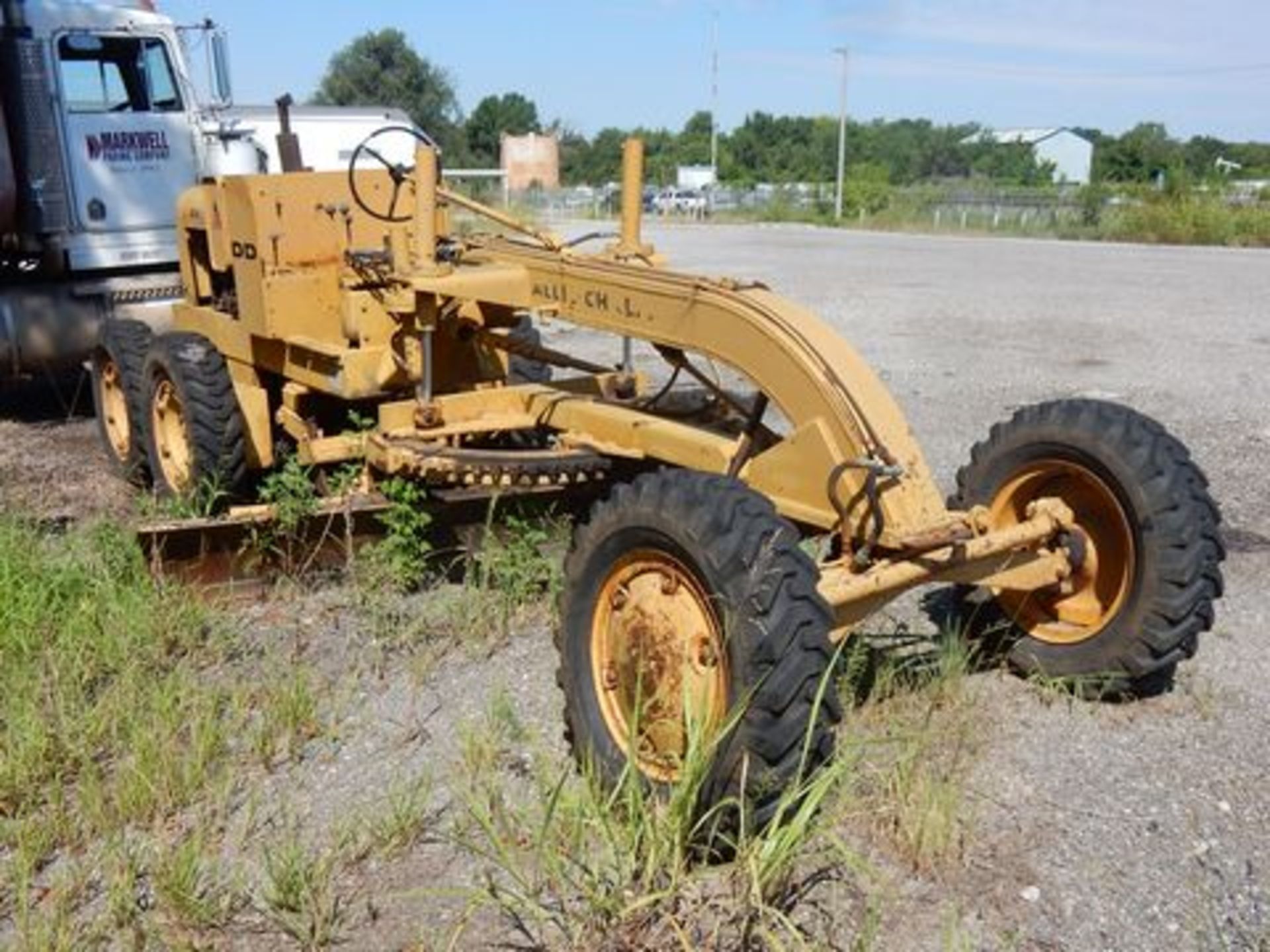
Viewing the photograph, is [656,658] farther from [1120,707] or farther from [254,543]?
[254,543]

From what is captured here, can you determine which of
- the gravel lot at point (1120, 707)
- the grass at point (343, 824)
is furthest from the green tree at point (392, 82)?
the grass at point (343, 824)

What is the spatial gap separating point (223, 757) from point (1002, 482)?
2.75m

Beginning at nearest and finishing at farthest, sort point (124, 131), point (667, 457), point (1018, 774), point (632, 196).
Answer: point (1018, 774) → point (667, 457) → point (632, 196) → point (124, 131)

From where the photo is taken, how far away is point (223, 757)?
161 inches

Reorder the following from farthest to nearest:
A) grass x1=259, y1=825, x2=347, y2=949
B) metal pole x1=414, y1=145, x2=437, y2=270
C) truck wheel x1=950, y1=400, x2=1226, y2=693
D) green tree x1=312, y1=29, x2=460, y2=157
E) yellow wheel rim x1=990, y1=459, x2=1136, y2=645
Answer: green tree x1=312, y1=29, x2=460, y2=157 < metal pole x1=414, y1=145, x2=437, y2=270 < yellow wheel rim x1=990, y1=459, x2=1136, y2=645 < truck wheel x1=950, y1=400, x2=1226, y2=693 < grass x1=259, y1=825, x2=347, y2=949

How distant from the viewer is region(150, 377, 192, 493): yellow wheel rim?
266 inches

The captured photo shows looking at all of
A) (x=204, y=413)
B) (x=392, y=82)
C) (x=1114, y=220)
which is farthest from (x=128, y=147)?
(x=392, y=82)

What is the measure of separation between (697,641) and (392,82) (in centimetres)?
7139

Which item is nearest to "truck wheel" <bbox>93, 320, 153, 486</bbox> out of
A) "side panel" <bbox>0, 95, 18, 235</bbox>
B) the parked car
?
"side panel" <bbox>0, 95, 18, 235</bbox>

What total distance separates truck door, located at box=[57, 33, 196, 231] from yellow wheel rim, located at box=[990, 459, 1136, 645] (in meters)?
7.67

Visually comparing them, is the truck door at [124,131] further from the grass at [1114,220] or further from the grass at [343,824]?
the grass at [1114,220]

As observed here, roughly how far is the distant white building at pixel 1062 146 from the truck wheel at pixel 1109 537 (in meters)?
115

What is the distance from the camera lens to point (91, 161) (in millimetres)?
9945

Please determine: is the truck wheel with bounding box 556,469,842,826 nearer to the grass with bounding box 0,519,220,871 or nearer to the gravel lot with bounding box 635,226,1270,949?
the gravel lot with bounding box 635,226,1270,949
